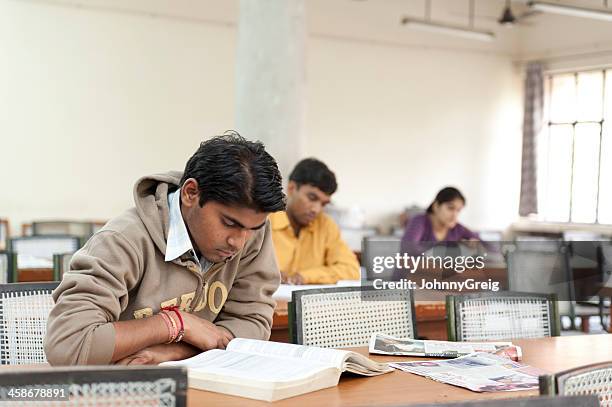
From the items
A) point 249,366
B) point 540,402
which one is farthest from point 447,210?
point 540,402

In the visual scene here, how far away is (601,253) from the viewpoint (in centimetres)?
516

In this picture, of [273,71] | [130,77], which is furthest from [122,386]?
[130,77]

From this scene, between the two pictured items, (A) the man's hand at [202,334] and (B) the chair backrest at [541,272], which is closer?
(A) the man's hand at [202,334]

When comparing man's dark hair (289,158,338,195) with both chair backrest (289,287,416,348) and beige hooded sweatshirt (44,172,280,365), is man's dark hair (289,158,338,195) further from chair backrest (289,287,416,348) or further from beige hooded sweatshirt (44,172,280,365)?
beige hooded sweatshirt (44,172,280,365)

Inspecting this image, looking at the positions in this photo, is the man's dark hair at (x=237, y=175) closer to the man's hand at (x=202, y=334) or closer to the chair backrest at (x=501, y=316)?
the man's hand at (x=202, y=334)

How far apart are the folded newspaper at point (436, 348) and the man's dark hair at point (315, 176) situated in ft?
5.31

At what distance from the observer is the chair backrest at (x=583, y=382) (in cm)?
170

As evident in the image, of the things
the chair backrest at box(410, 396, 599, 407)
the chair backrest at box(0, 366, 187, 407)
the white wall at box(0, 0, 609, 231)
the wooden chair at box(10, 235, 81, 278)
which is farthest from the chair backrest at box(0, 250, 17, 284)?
the white wall at box(0, 0, 609, 231)

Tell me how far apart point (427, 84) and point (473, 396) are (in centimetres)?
1025

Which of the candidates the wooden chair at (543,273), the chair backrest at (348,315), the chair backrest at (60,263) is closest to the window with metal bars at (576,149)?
the wooden chair at (543,273)

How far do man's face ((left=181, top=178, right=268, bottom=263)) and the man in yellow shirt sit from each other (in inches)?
77.0

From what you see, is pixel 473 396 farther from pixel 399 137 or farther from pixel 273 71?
pixel 399 137

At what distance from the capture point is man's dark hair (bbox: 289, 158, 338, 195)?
4387 mm

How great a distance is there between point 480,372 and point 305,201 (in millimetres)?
2193
